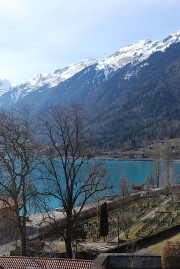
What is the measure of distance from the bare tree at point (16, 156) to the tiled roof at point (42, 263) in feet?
10.4

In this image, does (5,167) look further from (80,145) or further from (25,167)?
(80,145)

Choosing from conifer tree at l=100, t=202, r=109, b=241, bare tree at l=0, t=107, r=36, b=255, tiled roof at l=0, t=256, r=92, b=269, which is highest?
bare tree at l=0, t=107, r=36, b=255

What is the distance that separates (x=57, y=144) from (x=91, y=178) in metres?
3.08

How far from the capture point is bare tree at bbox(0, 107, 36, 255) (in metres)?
22.2

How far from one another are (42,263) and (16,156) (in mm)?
6280

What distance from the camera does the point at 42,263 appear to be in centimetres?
1867

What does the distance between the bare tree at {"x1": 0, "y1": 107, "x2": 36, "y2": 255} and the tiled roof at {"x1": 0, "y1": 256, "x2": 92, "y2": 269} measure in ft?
10.4

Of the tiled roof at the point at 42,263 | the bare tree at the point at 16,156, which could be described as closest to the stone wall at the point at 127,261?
the tiled roof at the point at 42,263

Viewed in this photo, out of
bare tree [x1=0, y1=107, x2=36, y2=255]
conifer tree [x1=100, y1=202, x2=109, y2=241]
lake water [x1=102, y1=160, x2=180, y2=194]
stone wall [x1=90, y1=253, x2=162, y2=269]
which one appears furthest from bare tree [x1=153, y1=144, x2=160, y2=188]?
stone wall [x1=90, y1=253, x2=162, y2=269]

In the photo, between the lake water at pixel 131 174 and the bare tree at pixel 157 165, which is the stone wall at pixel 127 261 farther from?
the bare tree at pixel 157 165

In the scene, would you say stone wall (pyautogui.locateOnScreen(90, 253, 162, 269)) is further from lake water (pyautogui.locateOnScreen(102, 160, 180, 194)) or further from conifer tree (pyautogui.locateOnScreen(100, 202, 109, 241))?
lake water (pyautogui.locateOnScreen(102, 160, 180, 194))

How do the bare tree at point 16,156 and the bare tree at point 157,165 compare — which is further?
the bare tree at point 157,165

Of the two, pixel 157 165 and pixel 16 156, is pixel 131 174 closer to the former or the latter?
pixel 157 165

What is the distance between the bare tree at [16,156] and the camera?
22.2 m
